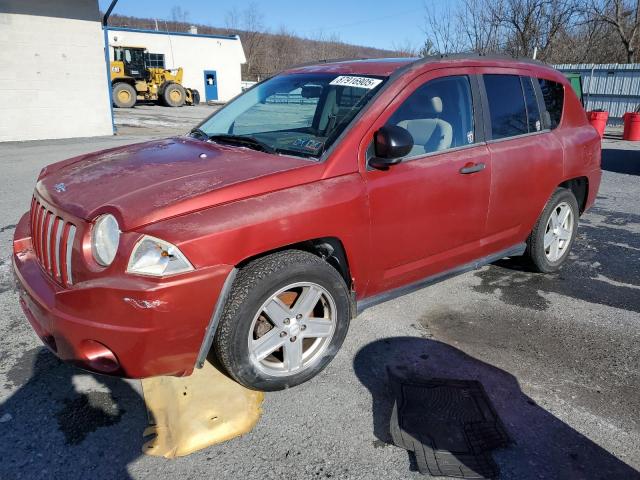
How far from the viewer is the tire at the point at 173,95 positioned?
28172 millimetres

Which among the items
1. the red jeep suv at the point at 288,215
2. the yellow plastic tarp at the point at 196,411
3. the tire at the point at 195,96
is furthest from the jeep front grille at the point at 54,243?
the tire at the point at 195,96

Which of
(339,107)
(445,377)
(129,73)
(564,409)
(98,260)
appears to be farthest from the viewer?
(129,73)

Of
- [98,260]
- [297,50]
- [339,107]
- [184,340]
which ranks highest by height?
[297,50]

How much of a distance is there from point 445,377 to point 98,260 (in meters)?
2.02

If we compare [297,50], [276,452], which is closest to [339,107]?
[276,452]

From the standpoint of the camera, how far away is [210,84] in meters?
39.2

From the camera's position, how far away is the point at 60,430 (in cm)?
246

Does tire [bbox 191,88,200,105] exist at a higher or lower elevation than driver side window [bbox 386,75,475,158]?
higher

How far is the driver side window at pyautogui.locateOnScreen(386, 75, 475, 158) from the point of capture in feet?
10.5

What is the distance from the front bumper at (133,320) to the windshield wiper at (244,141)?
100 cm

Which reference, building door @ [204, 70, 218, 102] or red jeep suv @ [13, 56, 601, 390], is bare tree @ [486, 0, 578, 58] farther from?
building door @ [204, 70, 218, 102]

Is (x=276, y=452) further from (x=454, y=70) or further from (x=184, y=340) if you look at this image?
(x=454, y=70)

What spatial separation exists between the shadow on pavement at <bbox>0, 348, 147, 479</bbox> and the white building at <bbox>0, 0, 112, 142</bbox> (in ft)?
44.3

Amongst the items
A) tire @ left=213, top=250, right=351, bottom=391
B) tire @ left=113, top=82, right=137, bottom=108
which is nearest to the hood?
tire @ left=213, top=250, right=351, bottom=391
